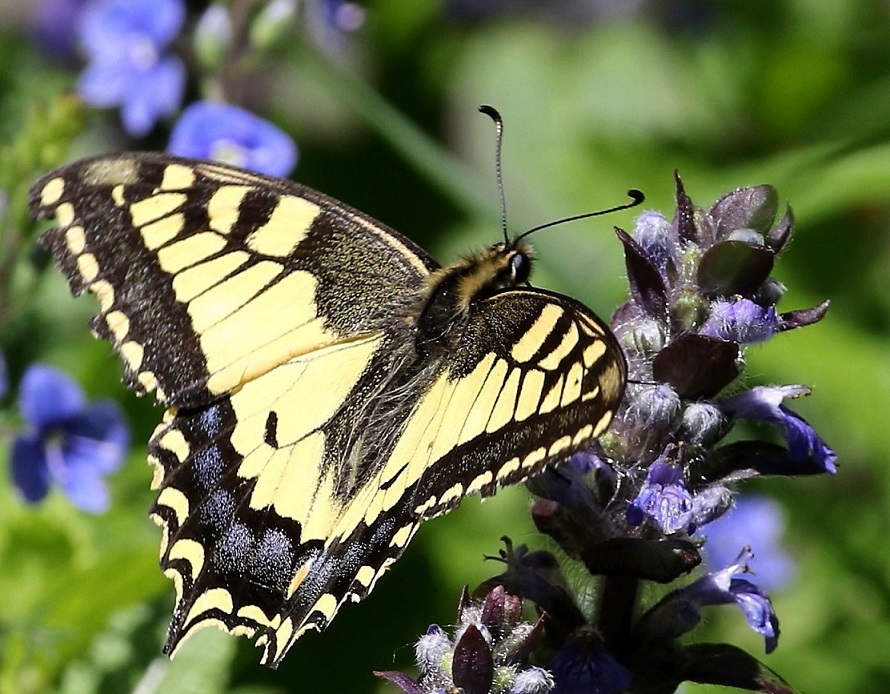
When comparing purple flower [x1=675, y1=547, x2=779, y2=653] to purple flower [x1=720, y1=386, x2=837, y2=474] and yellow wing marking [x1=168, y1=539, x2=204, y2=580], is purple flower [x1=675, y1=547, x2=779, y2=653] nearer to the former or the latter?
purple flower [x1=720, y1=386, x2=837, y2=474]

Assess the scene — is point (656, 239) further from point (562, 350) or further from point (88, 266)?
point (88, 266)

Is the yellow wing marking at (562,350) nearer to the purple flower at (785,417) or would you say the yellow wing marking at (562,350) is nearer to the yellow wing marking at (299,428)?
the purple flower at (785,417)

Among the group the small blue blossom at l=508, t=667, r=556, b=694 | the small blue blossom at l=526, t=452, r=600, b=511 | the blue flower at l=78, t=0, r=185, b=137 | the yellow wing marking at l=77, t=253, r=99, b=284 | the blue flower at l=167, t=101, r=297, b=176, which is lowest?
the small blue blossom at l=508, t=667, r=556, b=694

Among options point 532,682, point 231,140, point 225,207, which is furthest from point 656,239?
point 231,140

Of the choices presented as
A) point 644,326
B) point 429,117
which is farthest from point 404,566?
point 429,117

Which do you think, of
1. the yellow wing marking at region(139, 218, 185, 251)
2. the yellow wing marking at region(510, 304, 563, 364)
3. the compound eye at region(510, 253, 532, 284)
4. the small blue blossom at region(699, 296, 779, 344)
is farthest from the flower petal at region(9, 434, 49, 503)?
the small blue blossom at region(699, 296, 779, 344)

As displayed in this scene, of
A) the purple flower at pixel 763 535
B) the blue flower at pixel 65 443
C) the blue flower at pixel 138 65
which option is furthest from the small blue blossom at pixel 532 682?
the blue flower at pixel 138 65

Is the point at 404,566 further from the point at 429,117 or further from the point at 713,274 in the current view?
the point at 429,117
